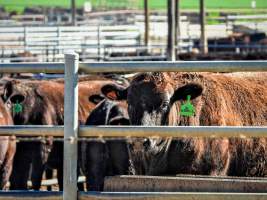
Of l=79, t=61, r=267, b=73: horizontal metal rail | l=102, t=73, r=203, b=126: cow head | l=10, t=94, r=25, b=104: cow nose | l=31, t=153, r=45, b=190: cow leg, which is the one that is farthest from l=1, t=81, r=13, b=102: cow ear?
l=79, t=61, r=267, b=73: horizontal metal rail

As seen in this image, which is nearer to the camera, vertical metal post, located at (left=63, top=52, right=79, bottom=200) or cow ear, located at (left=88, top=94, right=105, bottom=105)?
vertical metal post, located at (left=63, top=52, right=79, bottom=200)

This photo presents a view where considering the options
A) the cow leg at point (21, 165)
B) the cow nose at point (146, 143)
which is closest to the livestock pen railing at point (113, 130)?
the cow nose at point (146, 143)

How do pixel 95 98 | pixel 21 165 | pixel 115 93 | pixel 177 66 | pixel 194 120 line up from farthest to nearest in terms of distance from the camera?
pixel 21 165 → pixel 95 98 → pixel 115 93 → pixel 194 120 → pixel 177 66

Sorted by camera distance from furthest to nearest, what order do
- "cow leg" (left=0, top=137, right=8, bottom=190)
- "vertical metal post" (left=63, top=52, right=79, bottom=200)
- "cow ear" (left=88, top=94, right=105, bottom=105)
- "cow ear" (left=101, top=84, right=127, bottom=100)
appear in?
"cow ear" (left=88, top=94, right=105, bottom=105) → "cow leg" (left=0, top=137, right=8, bottom=190) → "cow ear" (left=101, top=84, right=127, bottom=100) → "vertical metal post" (left=63, top=52, right=79, bottom=200)

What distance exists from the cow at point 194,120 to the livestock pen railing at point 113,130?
1.96 m

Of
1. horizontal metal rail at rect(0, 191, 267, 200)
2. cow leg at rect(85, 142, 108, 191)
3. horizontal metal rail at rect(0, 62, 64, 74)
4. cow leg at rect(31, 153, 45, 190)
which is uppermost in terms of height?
horizontal metal rail at rect(0, 62, 64, 74)

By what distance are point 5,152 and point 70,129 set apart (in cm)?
561

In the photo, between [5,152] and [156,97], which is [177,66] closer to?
[156,97]

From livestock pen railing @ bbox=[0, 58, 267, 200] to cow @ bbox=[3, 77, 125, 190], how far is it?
6339mm

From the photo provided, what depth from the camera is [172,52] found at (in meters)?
25.4

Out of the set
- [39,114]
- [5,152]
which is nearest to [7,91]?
[39,114]

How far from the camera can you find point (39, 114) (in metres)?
13.3

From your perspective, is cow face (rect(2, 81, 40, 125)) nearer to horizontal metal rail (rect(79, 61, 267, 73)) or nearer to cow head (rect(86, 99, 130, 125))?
cow head (rect(86, 99, 130, 125))

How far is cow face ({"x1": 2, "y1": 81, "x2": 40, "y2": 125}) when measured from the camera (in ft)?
41.2
